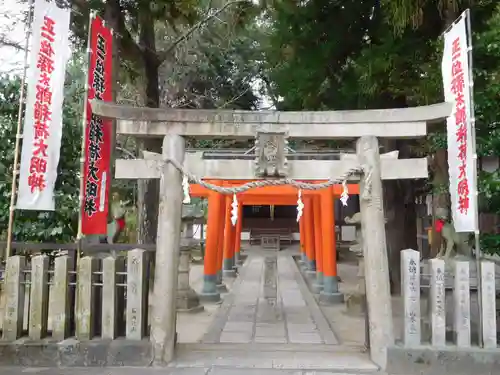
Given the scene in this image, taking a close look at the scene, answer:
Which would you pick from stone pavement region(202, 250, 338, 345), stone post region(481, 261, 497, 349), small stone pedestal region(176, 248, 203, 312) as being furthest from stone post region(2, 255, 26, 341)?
stone post region(481, 261, 497, 349)

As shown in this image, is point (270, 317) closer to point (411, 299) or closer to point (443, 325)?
point (411, 299)

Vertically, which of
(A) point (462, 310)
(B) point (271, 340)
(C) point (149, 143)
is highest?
(C) point (149, 143)

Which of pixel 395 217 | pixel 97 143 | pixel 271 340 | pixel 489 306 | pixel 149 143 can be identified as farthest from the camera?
pixel 149 143

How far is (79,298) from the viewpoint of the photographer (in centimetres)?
546

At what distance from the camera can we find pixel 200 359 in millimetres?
5602

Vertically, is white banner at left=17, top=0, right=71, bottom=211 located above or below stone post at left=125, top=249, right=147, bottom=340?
above

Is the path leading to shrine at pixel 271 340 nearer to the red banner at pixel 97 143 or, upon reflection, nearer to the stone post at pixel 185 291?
the stone post at pixel 185 291

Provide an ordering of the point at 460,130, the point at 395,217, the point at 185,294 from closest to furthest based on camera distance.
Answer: the point at 460,130 < the point at 185,294 < the point at 395,217

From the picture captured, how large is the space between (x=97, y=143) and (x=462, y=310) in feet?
16.1

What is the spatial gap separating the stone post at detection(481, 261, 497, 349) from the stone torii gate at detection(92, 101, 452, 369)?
1058mm

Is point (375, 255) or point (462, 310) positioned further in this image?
point (375, 255)

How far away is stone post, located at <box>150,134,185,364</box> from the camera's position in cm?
544

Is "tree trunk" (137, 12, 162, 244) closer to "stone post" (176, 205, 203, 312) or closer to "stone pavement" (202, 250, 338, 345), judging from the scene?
"stone post" (176, 205, 203, 312)

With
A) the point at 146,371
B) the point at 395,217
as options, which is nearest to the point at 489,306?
the point at 146,371
